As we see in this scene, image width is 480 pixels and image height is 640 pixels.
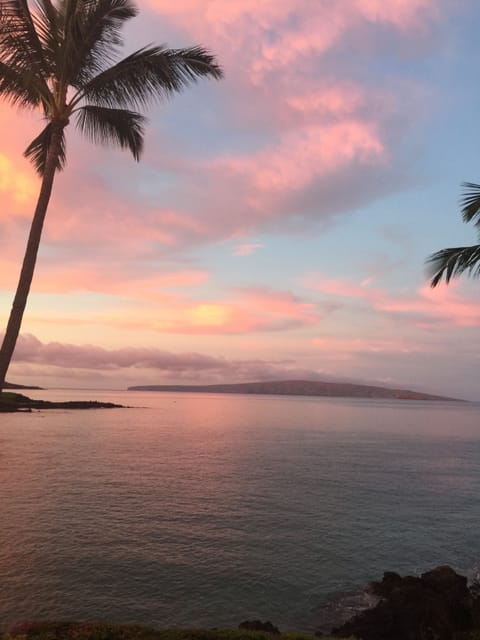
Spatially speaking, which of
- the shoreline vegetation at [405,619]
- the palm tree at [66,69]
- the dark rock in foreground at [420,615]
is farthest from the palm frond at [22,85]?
the dark rock in foreground at [420,615]

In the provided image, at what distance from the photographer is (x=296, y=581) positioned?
1694cm

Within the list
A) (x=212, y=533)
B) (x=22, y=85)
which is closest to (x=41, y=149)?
(x=22, y=85)

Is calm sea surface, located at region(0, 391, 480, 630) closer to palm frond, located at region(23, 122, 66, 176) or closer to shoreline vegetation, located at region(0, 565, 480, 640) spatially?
shoreline vegetation, located at region(0, 565, 480, 640)

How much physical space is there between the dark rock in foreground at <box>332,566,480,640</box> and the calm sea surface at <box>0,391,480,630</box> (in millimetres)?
1618

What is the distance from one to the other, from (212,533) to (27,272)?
49.9 feet

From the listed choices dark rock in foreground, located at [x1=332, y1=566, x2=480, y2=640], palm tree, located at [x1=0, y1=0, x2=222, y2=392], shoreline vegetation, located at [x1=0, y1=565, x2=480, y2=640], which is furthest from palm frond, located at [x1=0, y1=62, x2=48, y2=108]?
dark rock in foreground, located at [x1=332, y1=566, x2=480, y2=640]

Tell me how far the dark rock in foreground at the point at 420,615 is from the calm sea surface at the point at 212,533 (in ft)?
5.31

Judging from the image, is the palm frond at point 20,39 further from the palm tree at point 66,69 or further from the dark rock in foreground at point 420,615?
the dark rock in foreground at point 420,615

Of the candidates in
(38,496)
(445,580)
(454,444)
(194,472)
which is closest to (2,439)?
(194,472)

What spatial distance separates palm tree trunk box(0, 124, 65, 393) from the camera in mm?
11797

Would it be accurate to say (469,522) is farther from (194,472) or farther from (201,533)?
(194,472)

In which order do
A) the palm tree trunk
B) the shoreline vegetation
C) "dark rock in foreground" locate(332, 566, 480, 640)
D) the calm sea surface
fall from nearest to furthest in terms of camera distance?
the shoreline vegetation → the palm tree trunk → "dark rock in foreground" locate(332, 566, 480, 640) → the calm sea surface

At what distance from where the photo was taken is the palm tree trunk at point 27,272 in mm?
11797

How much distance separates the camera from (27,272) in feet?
39.8
